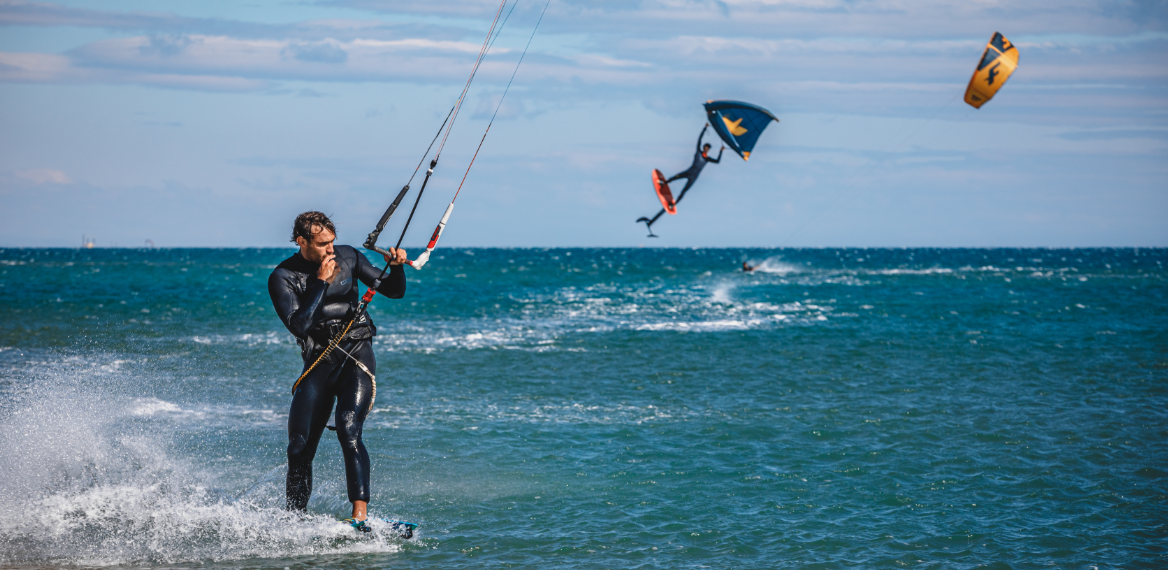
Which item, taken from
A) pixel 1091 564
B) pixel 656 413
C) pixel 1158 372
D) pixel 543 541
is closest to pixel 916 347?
pixel 1158 372

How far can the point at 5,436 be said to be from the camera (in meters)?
8.32

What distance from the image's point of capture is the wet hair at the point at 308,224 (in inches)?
248

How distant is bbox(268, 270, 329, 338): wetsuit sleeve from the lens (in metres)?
6.23

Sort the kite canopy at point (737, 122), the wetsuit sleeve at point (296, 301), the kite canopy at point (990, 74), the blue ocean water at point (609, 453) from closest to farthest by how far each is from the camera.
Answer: the wetsuit sleeve at point (296, 301) < the blue ocean water at point (609, 453) < the kite canopy at point (990, 74) < the kite canopy at point (737, 122)

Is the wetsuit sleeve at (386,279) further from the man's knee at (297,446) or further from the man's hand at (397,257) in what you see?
the man's knee at (297,446)

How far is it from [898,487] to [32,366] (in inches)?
540

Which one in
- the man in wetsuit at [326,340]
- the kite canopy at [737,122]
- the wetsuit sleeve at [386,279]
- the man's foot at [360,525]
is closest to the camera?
the man in wetsuit at [326,340]

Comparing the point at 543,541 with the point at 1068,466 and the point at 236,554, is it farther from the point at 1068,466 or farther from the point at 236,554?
the point at 1068,466

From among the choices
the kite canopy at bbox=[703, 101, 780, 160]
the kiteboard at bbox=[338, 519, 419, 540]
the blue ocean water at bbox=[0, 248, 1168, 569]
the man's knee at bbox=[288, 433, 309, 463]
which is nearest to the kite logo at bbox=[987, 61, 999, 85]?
the kite canopy at bbox=[703, 101, 780, 160]

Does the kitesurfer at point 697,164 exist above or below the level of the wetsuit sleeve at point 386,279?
above

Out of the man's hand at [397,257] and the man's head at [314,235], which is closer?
the man's head at [314,235]

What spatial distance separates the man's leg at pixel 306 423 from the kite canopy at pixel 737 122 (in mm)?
9373

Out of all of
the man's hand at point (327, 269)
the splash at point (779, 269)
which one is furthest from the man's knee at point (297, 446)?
the splash at point (779, 269)

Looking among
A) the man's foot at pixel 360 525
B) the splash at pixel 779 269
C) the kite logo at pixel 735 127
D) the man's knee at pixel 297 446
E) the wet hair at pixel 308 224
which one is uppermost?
the kite logo at pixel 735 127
